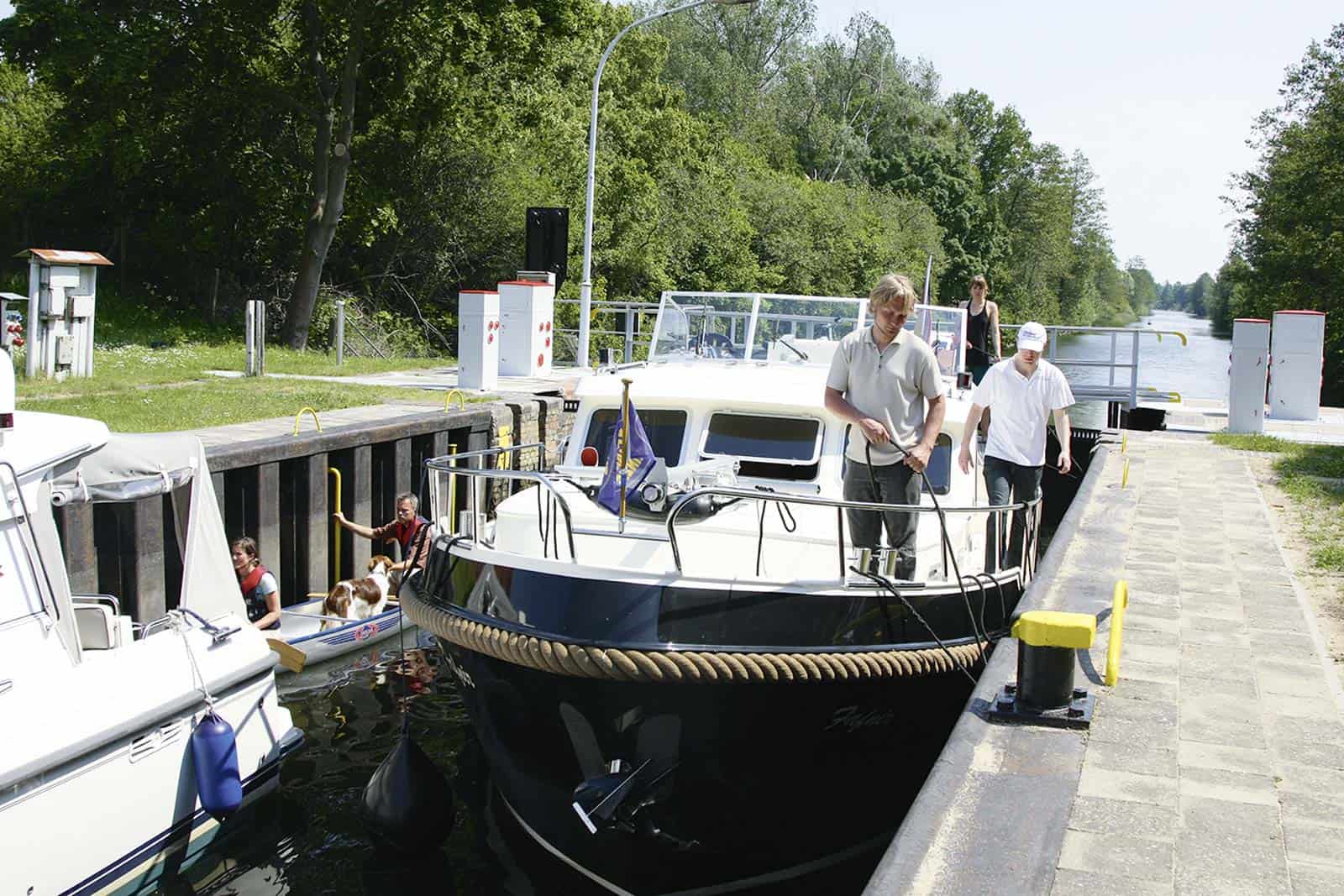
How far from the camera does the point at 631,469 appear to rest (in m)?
7.27

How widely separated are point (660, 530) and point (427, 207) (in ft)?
82.7

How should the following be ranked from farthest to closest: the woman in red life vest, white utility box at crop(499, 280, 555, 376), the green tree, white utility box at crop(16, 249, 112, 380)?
1. the green tree
2. white utility box at crop(499, 280, 555, 376)
3. white utility box at crop(16, 249, 112, 380)
4. the woman in red life vest

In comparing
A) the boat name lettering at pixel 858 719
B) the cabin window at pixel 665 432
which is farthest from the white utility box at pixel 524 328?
the boat name lettering at pixel 858 719

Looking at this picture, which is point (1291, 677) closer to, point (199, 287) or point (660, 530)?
point (660, 530)

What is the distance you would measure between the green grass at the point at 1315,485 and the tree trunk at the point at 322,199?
1698 centimetres

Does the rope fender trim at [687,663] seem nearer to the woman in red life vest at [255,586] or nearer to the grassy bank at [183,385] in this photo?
the woman in red life vest at [255,586]

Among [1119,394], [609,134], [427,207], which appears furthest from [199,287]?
[1119,394]

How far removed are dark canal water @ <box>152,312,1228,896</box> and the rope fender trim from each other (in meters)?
1.41

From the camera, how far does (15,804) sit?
6.18 metres

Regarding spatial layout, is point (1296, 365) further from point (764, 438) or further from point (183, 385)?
point (183, 385)

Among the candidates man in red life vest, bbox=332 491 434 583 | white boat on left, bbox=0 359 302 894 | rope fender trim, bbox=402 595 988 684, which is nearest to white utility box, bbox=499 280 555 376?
man in red life vest, bbox=332 491 434 583

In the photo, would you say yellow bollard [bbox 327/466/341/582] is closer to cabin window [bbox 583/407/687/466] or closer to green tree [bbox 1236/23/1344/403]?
cabin window [bbox 583/407/687/466]

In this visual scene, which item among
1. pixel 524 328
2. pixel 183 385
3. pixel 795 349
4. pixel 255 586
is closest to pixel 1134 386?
pixel 524 328

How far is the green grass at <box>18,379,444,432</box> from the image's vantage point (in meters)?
13.9
